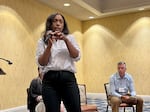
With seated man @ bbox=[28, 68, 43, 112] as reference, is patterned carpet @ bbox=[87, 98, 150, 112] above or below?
below

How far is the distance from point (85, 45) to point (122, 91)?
10.7 ft

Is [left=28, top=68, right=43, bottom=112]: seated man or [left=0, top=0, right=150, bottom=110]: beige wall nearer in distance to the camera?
[left=28, top=68, right=43, bottom=112]: seated man

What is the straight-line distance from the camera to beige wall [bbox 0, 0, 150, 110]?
15.0 feet

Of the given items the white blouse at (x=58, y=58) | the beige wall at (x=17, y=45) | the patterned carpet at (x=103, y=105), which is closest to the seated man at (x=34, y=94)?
the beige wall at (x=17, y=45)

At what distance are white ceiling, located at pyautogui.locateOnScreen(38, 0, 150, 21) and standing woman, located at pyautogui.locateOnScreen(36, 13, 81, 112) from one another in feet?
13.4

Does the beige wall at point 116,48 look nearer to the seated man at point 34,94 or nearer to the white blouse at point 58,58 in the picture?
the seated man at point 34,94

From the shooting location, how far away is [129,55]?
6504 millimetres

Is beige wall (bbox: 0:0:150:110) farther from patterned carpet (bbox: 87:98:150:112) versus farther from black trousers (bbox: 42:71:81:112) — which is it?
black trousers (bbox: 42:71:81:112)

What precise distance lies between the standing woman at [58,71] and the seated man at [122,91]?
2.69 m

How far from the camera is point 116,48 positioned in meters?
6.71

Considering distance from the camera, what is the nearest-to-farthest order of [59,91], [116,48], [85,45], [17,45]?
[59,91], [17,45], [116,48], [85,45]

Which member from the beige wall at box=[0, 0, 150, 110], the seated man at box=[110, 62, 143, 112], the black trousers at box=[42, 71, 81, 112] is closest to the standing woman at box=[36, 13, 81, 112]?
the black trousers at box=[42, 71, 81, 112]

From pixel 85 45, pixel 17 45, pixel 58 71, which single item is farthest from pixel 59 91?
pixel 85 45

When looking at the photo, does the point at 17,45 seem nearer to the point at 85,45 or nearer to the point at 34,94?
the point at 34,94
